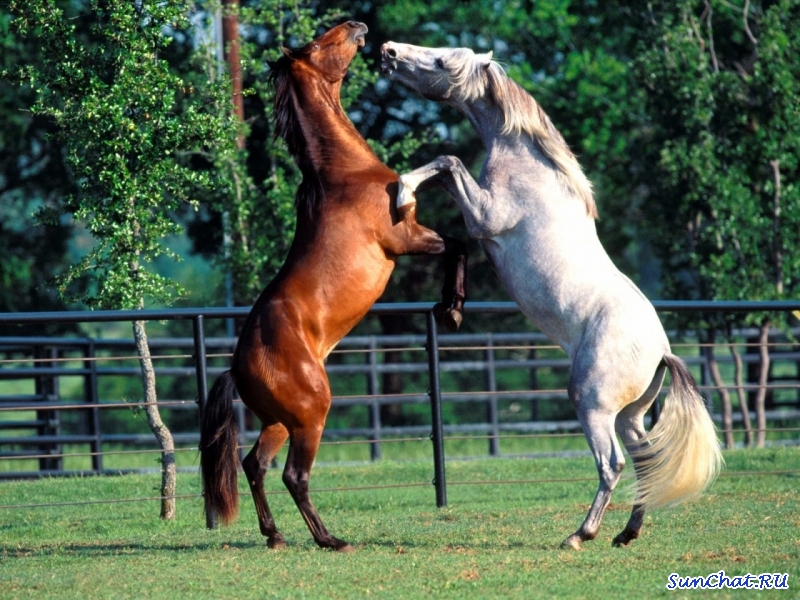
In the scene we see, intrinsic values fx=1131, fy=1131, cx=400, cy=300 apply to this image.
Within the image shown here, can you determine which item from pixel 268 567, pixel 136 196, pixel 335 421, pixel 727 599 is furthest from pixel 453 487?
pixel 335 421

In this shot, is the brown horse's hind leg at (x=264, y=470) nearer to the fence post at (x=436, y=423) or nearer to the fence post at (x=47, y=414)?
the fence post at (x=436, y=423)

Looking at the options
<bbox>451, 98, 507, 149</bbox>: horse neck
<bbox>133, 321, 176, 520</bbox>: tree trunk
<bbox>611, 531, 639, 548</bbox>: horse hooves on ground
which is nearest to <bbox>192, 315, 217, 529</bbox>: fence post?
<bbox>133, 321, 176, 520</bbox>: tree trunk

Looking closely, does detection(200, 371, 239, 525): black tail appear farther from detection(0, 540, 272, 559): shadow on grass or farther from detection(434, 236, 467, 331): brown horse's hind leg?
detection(434, 236, 467, 331): brown horse's hind leg

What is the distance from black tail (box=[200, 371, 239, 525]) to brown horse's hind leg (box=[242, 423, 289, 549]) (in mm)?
103

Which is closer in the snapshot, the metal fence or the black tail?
the black tail

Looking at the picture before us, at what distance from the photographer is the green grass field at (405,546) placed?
14.1ft

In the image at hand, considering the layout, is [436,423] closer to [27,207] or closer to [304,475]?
[304,475]

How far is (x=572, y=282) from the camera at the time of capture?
5023 millimetres

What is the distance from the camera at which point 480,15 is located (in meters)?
16.7

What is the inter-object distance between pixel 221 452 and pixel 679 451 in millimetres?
2116

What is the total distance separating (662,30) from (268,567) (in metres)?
9.56

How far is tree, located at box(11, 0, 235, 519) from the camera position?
6684 mm

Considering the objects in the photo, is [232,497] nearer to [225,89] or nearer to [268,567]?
[268,567]

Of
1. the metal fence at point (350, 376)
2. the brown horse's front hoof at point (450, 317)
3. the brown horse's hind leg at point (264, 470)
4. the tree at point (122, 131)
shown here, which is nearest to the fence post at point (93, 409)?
the metal fence at point (350, 376)
